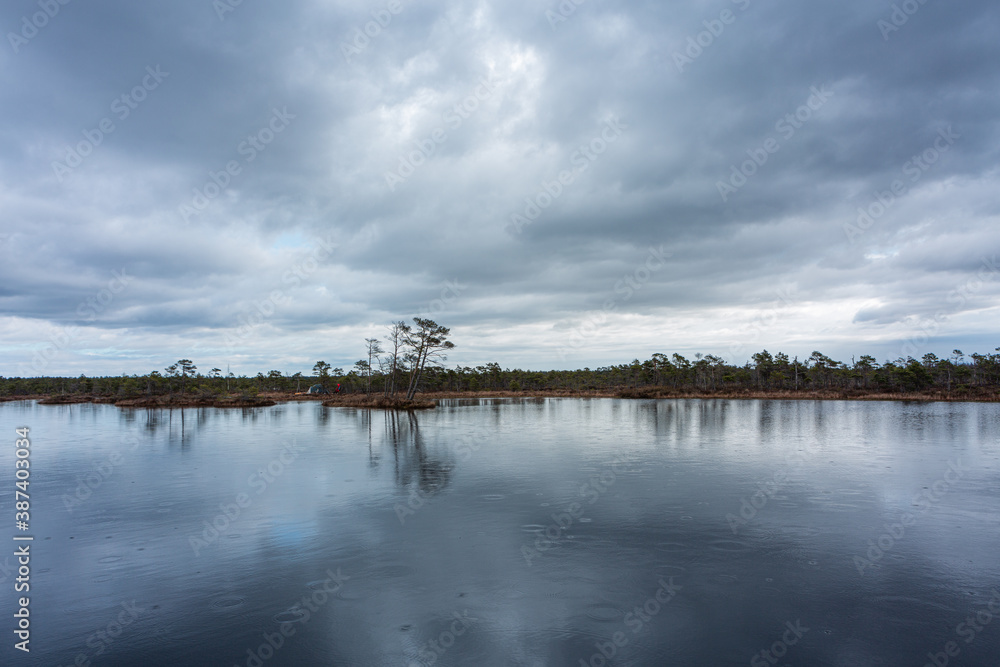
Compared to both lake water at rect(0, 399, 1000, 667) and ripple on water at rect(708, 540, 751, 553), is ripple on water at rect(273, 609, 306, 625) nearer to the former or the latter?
lake water at rect(0, 399, 1000, 667)

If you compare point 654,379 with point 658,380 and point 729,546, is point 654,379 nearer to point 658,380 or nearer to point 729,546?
point 658,380

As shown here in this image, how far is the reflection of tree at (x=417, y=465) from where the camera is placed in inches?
502

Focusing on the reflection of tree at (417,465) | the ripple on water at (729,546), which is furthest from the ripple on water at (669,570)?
the reflection of tree at (417,465)

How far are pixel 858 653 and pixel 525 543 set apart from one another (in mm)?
4455

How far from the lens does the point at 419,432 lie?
83.7ft

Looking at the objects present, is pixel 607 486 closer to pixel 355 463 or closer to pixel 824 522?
pixel 824 522

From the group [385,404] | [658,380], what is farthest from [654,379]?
[385,404]

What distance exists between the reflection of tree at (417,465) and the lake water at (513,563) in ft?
0.52

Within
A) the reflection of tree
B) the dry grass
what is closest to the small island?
the dry grass

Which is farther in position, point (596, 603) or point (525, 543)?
point (525, 543)

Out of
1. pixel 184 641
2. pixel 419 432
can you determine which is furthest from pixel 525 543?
pixel 419 432

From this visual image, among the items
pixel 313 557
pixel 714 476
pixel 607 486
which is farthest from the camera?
pixel 714 476

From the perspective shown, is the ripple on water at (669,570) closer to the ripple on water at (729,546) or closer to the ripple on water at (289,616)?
the ripple on water at (729,546)

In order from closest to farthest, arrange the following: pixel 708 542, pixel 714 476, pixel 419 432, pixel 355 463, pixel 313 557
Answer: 1. pixel 313 557
2. pixel 708 542
3. pixel 714 476
4. pixel 355 463
5. pixel 419 432
